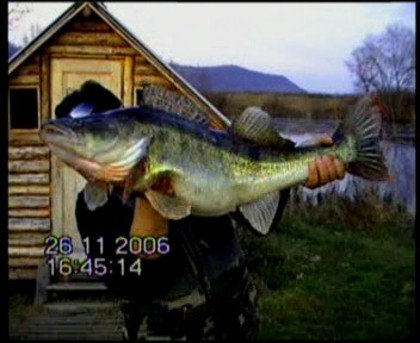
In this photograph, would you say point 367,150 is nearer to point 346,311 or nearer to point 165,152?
point 165,152

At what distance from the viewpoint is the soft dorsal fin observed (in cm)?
140

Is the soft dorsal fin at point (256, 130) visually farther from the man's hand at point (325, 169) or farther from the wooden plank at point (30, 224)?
the wooden plank at point (30, 224)

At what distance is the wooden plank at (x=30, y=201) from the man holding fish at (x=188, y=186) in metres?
0.37

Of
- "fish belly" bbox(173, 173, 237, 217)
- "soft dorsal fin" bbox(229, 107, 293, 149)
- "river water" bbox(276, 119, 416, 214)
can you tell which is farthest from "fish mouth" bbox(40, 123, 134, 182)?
"river water" bbox(276, 119, 416, 214)

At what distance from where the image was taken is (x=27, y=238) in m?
1.87

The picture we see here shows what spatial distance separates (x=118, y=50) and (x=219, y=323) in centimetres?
78

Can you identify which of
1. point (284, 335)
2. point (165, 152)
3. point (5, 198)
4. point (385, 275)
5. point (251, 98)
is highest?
point (251, 98)

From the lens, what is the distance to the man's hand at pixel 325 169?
4.55 feet

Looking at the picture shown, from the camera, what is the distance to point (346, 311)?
1.86 m

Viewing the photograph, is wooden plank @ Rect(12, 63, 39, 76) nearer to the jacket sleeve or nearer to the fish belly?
the jacket sleeve

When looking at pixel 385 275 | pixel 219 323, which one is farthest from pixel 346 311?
pixel 219 323

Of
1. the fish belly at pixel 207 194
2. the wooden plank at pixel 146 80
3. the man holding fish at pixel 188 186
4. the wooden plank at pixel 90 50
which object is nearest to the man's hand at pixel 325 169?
the man holding fish at pixel 188 186

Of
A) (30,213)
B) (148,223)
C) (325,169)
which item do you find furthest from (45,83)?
(325,169)

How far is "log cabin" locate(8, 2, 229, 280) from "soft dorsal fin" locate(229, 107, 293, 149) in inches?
15.0
